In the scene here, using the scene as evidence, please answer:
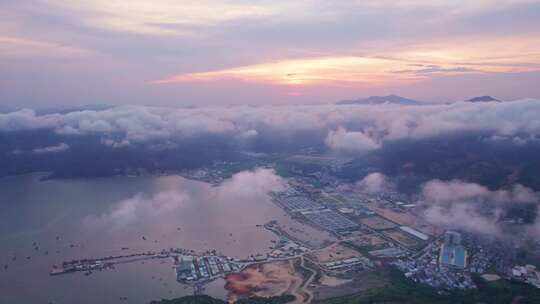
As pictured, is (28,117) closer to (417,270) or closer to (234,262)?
(234,262)

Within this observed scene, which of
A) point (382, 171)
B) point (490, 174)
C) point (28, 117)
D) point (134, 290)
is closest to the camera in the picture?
point (134, 290)

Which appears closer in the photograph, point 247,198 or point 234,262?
point 234,262

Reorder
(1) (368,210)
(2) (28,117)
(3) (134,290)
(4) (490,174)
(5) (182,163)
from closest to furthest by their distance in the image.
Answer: (3) (134,290) < (1) (368,210) < (4) (490,174) < (5) (182,163) < (2) (28,117)

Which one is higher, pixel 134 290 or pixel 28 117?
pixel 28 117

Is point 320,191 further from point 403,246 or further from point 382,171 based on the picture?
point 403,246

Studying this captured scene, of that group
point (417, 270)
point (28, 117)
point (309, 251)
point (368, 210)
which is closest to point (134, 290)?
point (309, 251)

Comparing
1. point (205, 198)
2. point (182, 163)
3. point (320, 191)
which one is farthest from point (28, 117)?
point (320, 191)

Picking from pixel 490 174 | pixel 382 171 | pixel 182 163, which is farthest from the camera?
pixel 182 163

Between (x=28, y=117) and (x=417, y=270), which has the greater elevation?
(x=28, y=117)

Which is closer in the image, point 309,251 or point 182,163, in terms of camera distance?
point 309,251
